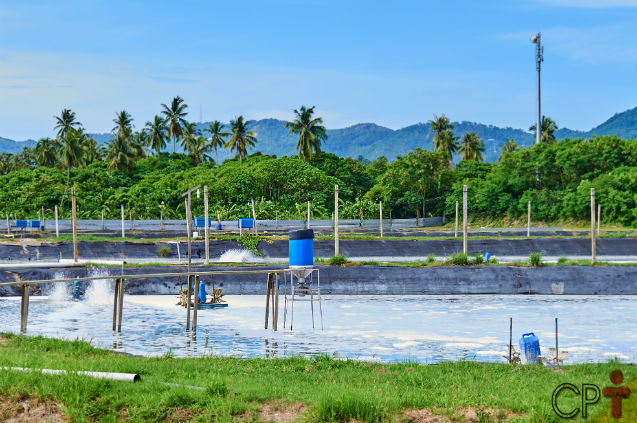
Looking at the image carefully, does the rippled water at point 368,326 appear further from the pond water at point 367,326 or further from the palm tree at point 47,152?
the palm tree at point 47,152

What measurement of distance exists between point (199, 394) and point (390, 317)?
44.6 feet

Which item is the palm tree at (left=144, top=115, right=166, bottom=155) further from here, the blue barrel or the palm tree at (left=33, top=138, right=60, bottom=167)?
the blue barrel

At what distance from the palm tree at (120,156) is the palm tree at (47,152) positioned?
47.8ft

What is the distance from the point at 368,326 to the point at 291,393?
1092cm

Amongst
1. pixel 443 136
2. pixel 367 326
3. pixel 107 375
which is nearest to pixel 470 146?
pixel 443 136

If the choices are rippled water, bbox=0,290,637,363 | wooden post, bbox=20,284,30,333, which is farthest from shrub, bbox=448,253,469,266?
wooden post, bbox=20,284,30,333

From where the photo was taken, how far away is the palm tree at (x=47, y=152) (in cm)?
11188

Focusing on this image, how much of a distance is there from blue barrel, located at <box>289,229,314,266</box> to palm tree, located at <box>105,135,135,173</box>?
8202 centimetres

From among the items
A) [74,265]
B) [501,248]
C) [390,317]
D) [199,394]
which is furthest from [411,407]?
[501,248]

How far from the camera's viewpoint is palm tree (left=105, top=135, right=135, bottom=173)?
9869 centimetres

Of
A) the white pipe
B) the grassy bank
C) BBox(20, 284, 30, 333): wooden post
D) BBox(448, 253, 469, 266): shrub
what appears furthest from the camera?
BBox(448, 253, 469, 266): shrub

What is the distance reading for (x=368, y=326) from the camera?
20922mm

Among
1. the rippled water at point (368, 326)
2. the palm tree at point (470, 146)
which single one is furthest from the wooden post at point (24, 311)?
the palm tree at point (470, 146)

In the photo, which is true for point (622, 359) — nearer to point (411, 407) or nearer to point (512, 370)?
point (512, 370)
